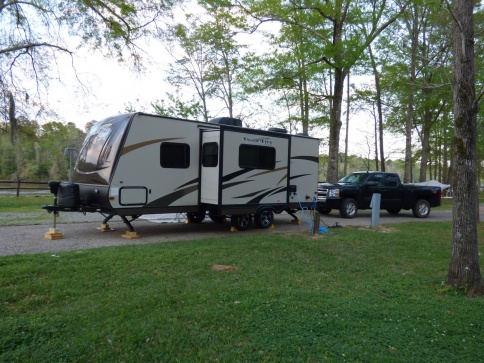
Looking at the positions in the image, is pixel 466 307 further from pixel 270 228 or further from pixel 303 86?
pixel 303 86

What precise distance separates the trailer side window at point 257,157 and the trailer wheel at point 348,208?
167 inches

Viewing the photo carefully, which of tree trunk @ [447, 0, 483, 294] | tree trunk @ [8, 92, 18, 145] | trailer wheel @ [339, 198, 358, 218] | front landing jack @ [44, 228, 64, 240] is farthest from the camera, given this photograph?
trailer wheel @ [339, 198, 358, 218]

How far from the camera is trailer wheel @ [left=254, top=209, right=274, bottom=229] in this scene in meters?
10.5

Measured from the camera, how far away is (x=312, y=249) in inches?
288

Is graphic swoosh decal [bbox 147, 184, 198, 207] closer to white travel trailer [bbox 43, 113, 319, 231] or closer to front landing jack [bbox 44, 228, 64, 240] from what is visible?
white travel trailer [bbox 43, 113, 319, 231]

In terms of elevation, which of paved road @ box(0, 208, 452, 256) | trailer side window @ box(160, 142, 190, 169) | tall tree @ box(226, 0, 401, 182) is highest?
tall tree @ box(226, 0, 401, 182)

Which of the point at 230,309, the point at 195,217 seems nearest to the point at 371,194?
the point at 195,217

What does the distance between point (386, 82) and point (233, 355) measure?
13296mm

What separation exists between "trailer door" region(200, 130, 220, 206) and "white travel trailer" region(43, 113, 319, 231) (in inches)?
1.0

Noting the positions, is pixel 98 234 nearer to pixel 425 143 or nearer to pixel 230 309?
pixel 230 309

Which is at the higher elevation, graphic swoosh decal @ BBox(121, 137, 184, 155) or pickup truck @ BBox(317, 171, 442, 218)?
graphic swoosh decal @ BBox(121, 137, 184, 155)

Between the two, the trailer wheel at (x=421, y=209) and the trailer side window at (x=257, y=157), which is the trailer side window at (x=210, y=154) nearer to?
the trailer side window at (x=257, y=157)

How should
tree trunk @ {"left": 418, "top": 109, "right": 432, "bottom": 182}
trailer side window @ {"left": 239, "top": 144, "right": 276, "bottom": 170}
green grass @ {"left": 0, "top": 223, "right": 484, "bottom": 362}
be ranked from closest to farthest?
green grass @ {"left": 0, "top": 223, "right": 484, "bottom": 362} < trailer side window @ {"left": 239, "top": 144, "right": 276, "bottom": 170} < tree trunk @ {"left": 418, "top": 109, "right": 432, "bottom": 182}

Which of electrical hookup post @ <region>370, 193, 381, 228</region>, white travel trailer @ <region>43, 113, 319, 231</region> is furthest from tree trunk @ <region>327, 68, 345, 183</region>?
white travel trailer @ <region>43, 113, 319, 231</region>
